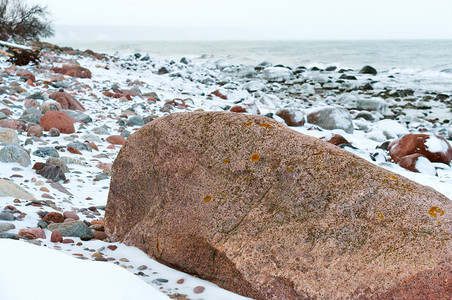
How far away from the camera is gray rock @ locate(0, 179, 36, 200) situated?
298 cm

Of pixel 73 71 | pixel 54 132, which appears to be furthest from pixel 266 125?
pixel 73 71

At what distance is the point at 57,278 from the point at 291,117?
7339 mm

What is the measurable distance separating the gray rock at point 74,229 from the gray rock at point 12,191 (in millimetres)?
547

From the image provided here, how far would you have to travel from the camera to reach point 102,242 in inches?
108

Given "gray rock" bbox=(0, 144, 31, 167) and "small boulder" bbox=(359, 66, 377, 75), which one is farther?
"small boulder" bbox=(359, 66, 377, 75)

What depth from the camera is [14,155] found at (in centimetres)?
382

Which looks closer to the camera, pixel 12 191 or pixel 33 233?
pixel 33 233

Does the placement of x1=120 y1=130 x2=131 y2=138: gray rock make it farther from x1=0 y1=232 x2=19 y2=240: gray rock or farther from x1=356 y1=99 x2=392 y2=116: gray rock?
x1=356 y1=99 x2=392 y2=116: gray rock

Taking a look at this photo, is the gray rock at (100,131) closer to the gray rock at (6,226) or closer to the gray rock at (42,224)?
the gray rock at (42,224)

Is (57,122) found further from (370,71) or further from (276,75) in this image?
(370,71)

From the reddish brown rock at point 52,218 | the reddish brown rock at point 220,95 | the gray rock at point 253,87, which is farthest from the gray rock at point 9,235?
the gray rock at point 253,87

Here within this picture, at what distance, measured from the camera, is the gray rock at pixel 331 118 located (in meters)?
8.22

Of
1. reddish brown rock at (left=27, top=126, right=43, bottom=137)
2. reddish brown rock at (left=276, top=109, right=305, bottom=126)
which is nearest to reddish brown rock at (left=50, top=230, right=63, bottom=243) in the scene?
reddish brown rock at (left=27, top=126, right=43, bottom=137)

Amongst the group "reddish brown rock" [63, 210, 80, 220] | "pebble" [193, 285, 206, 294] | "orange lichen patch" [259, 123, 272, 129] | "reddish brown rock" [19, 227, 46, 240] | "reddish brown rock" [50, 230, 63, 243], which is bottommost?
"pebble" [193, 285, 206, 294]
